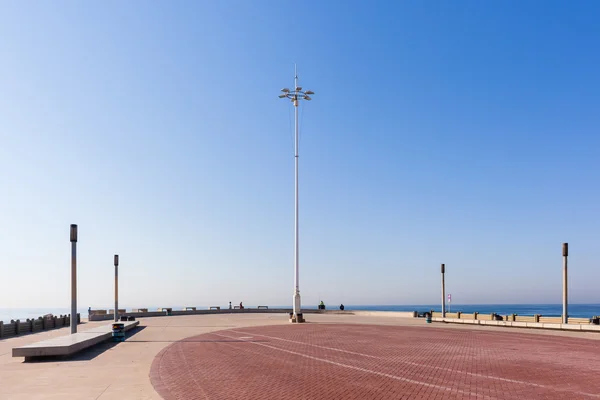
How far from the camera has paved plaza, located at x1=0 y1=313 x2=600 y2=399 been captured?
11375mm

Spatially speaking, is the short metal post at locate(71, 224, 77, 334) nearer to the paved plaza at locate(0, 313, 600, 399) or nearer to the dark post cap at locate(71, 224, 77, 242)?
the dark post cap at locate(71, 224, 77, 242)

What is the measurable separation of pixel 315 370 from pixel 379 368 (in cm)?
178

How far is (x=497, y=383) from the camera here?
1246 centimetres

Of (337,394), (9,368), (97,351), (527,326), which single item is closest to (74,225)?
(97,351)

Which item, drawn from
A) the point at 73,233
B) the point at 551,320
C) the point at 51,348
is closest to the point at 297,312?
the point at 551,320

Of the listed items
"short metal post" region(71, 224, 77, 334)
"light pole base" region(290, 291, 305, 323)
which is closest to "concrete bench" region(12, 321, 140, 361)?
"short metal post" region(71, 224, 77, 334)

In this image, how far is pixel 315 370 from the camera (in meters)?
14.6

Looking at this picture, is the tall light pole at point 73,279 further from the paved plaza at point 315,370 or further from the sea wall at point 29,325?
the sea wall at point 29,325

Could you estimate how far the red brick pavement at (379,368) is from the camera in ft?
37.5

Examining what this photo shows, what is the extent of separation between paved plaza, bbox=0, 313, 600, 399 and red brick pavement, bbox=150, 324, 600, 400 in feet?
0.08

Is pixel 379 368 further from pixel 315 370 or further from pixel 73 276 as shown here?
pixel 73 276

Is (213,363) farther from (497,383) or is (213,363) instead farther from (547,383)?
(547,383)

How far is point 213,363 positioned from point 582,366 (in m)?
10.6

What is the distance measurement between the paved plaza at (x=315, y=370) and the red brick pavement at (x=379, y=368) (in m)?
0.03
